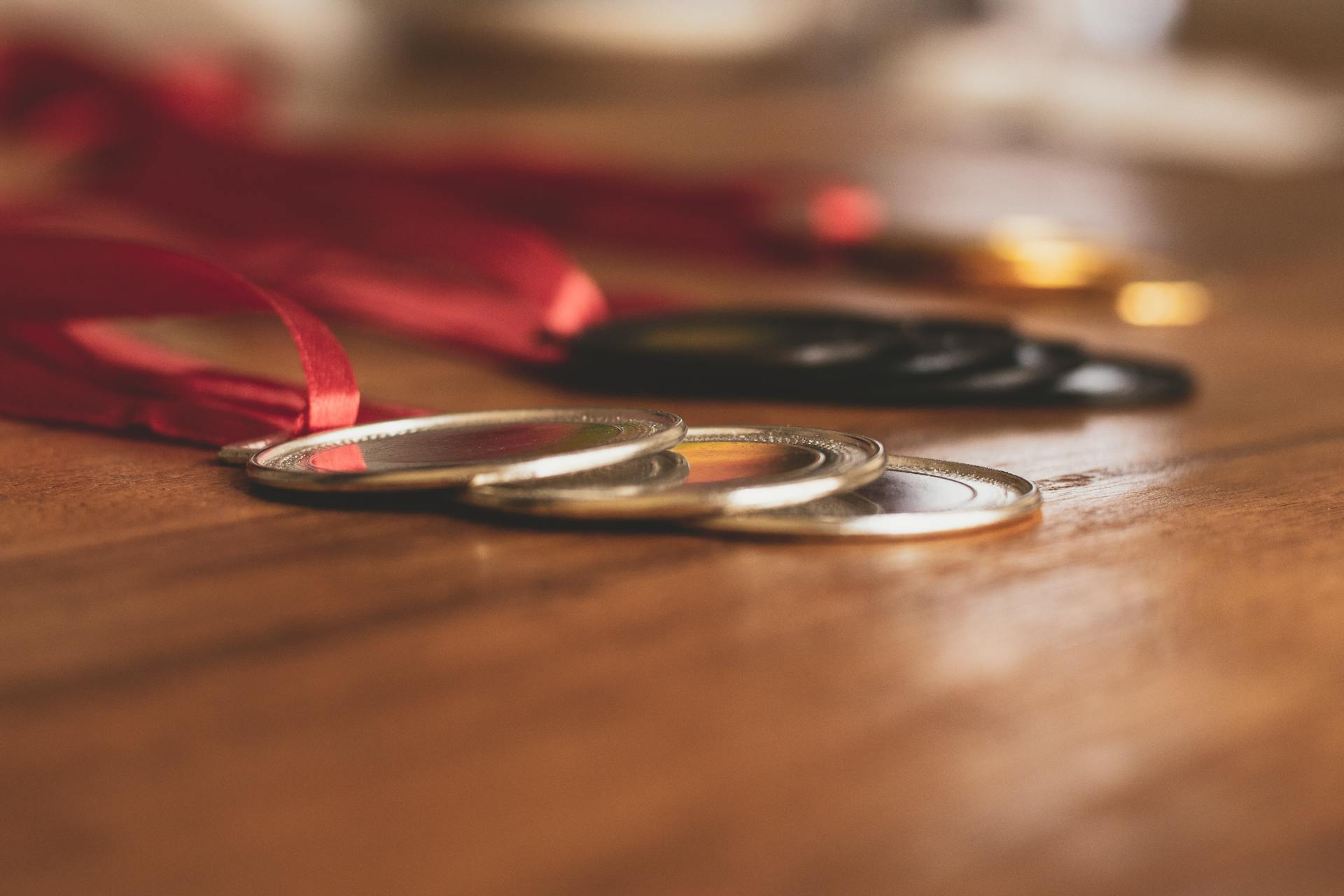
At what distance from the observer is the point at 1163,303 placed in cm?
107

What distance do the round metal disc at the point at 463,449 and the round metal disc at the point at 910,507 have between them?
5cm

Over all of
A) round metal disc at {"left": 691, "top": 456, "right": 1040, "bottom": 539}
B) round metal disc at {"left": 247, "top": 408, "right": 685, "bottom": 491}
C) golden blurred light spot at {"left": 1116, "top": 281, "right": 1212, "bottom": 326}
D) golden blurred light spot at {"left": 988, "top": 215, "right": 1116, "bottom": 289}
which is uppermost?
golden blurred light spot at {"left": 988, "top": 215, "right": 1116, "bottom": 289}

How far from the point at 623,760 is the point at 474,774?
3 cm

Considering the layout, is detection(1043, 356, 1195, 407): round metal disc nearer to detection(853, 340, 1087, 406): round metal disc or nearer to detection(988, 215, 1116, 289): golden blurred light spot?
detection(853, 340, 1087, 406): round metal disc

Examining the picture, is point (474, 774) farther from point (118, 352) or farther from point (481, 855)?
point (118, 352)

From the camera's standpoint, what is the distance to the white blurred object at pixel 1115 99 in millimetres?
2973

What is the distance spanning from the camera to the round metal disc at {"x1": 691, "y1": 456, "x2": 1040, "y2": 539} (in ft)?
1.45

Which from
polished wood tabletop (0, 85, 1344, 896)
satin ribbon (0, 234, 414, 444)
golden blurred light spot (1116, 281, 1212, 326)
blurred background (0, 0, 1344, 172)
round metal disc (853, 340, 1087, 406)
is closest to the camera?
polished wood tabletop (0, 85, 1344, 896)

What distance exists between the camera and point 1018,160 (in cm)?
239

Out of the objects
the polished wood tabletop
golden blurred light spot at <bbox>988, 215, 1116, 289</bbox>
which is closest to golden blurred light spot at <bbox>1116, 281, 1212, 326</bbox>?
golden blurred light spot at <bbox>988, 215, 1116, 289</bbox>

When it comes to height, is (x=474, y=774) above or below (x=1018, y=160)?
below

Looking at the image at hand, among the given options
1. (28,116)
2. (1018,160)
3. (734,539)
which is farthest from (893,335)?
(1018,160)

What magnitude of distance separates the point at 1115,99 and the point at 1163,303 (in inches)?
98.7

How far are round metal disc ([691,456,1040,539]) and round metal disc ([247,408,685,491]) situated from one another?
0.05 m
